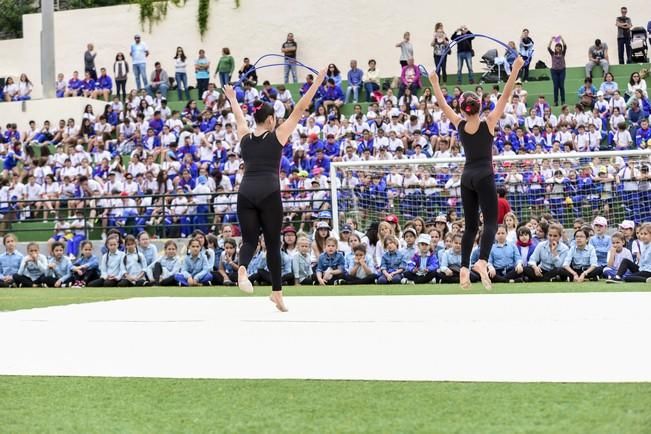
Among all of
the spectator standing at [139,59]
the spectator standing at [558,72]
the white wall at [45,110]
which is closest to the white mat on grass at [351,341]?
the spectator standing at [558,72]

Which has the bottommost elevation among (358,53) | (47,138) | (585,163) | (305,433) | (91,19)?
(305,433)

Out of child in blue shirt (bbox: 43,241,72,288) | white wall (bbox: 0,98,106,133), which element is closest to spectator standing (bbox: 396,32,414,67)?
white wall (bbox: 0,98,106,133)

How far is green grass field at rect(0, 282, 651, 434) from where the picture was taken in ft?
14.4

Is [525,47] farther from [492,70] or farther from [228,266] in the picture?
[228,266]

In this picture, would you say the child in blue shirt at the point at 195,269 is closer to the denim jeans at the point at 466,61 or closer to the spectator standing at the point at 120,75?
the denim jeans at the point at 466,61

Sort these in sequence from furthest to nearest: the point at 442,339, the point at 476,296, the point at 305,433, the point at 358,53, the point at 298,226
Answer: the point at 358,53 < the point at 298,226 < the point at 476,296 < the point at 442,339 < the point at 305,433

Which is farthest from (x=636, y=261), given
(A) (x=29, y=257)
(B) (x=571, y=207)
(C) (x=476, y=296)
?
(A) (x=29, y=257)

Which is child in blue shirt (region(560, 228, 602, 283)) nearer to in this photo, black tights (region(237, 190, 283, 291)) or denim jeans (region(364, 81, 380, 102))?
black tights (region(237, 190, 283, 291))

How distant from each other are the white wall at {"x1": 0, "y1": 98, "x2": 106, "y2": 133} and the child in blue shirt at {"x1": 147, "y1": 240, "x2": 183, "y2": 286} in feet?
40.8

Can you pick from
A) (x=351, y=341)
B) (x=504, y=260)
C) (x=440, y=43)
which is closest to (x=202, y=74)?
(x=440, y=43)

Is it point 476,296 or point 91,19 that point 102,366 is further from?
point 91,19

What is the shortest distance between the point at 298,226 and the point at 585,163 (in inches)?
242

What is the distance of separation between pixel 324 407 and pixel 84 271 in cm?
1547

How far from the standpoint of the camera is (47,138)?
29141mm
